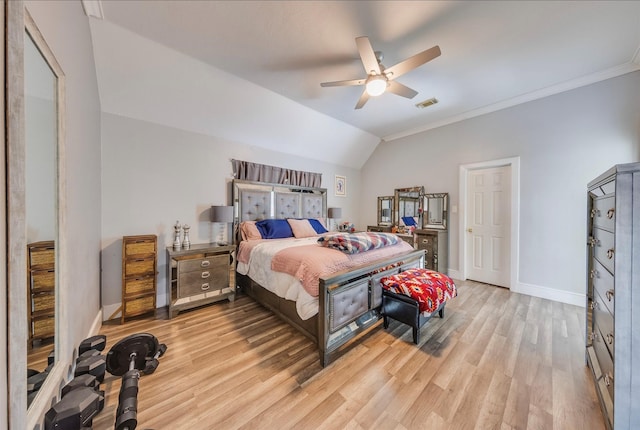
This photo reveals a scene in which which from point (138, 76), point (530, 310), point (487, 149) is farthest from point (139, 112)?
point (530, 310)

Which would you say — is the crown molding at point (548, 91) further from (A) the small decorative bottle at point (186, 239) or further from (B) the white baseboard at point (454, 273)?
(A) the small decorative bottle at point (186, 239)

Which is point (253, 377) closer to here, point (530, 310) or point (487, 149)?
point (530, 310)

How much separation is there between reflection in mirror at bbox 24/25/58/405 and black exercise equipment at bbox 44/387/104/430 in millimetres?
138

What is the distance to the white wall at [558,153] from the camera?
2736 mm

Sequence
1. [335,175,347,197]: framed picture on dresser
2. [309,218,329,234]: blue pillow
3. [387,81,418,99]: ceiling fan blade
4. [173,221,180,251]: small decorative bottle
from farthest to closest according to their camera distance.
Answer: [335,175,347,197]: framed picture on dresser < [309,218,329,234]: blue pillow < [173,221,180,251]: small decorative bottle < [387,81,418,99]: ceiling fan blade

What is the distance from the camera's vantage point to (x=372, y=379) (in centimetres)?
168

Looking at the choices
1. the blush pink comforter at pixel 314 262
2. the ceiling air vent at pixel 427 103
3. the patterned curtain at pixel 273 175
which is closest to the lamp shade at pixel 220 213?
the patterned curtain at pixel 273 175

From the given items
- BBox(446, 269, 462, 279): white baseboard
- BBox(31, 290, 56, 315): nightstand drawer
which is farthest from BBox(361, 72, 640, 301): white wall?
BBox(31, 290, 56, 315): nightstand drawer

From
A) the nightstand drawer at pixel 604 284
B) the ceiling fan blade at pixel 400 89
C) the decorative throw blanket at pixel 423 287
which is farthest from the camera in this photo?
the ceiling fan blade at pixel 400 89

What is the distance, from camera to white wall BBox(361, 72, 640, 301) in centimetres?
274

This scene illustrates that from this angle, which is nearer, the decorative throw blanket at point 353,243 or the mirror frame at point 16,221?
the mirror frame at point 16,221

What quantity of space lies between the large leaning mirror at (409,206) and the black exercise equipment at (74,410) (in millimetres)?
4789

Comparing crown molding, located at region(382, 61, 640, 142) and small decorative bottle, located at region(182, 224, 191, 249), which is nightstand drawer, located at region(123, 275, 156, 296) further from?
crown molding, located at region(382, 61, 640, 142)

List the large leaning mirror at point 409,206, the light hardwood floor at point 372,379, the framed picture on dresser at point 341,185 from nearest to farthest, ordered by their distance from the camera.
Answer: the light hardwood floor at point 372,379
the large leaning mirror at point 409,206
the framed picture on dresser at point 341,185
